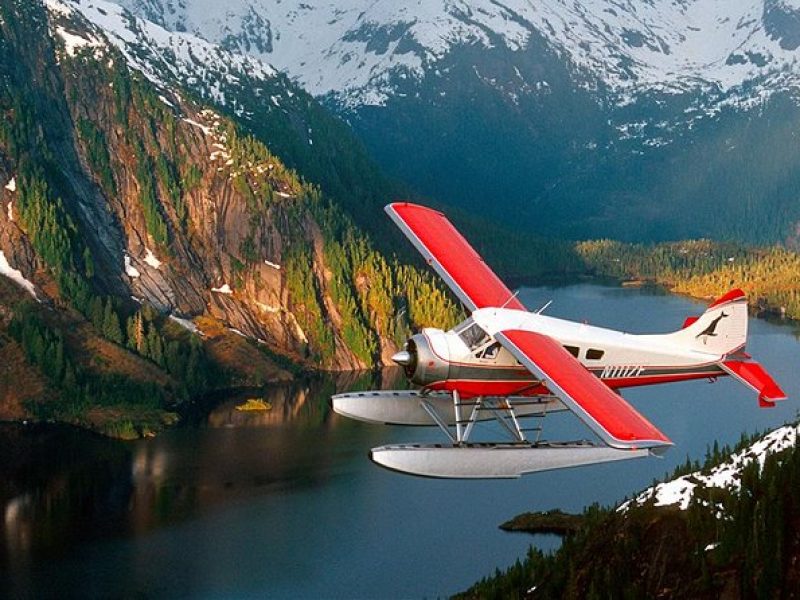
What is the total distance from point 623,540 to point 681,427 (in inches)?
2861

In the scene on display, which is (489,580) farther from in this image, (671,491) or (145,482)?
(145,482)

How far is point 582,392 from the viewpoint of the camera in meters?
66.1

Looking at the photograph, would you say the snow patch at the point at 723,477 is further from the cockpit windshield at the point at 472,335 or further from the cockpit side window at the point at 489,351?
the cockpit windshield at the point at 472,335

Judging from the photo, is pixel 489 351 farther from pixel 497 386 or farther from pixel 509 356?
pixel 497 386

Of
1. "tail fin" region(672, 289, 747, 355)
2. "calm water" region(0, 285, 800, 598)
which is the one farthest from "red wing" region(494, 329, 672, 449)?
"calm water" region(0, 285, 800, 598)

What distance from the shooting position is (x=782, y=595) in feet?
265

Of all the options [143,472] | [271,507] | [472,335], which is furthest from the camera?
[143,472]

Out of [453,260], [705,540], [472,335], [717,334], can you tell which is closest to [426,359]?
[472,335]

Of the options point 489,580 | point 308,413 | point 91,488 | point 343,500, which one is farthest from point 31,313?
point 489,580

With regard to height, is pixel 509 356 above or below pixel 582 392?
above

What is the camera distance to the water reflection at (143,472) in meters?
129

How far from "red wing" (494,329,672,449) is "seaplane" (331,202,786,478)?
75mm

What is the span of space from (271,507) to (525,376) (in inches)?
2538

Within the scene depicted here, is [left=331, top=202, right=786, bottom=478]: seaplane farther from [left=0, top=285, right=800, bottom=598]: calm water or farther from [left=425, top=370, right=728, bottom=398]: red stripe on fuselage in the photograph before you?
[left=0, top=285, right=800, bottom=598]: calm water
